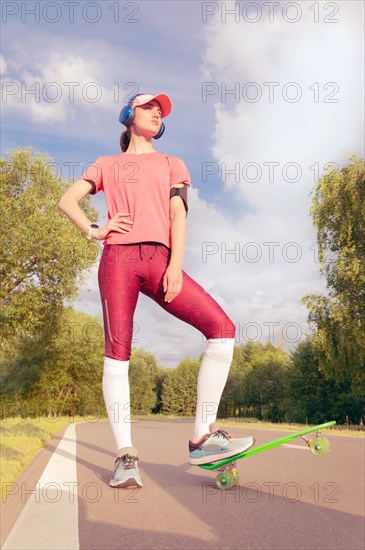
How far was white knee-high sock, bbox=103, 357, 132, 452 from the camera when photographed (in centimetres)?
187

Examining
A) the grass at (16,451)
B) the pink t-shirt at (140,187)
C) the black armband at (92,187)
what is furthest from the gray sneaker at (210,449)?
the grass at (16,451)

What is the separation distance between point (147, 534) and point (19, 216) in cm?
4830

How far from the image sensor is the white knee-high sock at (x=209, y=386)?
1.85 m

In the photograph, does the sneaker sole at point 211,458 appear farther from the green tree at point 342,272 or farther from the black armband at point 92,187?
the green tree at point 342,272

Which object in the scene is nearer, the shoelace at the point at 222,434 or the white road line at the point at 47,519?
the shoelace at the point at 222,434

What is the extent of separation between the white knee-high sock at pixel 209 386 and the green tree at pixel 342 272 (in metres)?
34.8

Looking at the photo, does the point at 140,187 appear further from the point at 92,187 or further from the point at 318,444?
the point at 318,444

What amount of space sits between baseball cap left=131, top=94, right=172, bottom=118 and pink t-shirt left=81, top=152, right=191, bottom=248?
0.17 metres

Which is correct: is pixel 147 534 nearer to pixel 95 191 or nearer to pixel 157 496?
pixel 157 496

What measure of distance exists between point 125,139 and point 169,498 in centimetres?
6009

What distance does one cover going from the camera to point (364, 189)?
33.9 metres

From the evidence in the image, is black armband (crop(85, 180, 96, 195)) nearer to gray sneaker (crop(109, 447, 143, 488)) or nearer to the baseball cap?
the baseball cap

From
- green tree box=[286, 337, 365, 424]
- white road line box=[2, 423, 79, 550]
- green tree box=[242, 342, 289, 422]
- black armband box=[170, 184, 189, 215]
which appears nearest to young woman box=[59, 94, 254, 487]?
black armband box=[170, 184, 189, 215]

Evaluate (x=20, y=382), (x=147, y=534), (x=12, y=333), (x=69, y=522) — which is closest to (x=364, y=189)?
(x=12, y=333)
